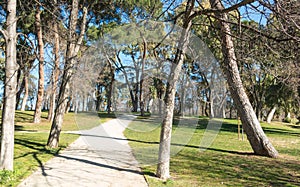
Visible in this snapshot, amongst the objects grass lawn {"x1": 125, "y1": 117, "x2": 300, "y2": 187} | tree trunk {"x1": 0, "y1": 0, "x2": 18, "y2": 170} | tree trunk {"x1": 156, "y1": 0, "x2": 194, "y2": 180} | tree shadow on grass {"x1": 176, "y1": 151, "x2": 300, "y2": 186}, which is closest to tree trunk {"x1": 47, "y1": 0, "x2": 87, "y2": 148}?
grass lawn {"x1": 125, "y1": 117, "x2": 300, "y2": 187}

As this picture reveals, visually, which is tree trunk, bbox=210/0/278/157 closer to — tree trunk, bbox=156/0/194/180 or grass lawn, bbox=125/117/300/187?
grass lawn, bbox=125/117/300/187

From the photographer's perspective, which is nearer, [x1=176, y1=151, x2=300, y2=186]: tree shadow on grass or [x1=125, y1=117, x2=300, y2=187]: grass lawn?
[x1=125, y1=117, x2=300, y2=187]: grass lawn

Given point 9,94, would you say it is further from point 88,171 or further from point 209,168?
point 209,168

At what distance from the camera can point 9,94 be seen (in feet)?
16.5

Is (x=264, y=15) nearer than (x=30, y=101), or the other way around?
(x=264, y=15)

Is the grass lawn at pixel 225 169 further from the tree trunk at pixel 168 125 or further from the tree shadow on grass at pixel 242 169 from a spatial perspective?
the tree trunk at pixel 168 125

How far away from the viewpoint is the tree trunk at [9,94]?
196 inches

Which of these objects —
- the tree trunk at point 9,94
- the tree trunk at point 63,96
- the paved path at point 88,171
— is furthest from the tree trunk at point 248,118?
the tree trunk at point 9,94

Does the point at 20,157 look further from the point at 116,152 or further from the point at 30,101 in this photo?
the point at 30,101

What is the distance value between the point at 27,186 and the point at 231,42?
663 cm

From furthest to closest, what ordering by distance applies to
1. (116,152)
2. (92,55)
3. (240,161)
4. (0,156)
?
(92,55) < (116,152) < (240,161) < (0,156)

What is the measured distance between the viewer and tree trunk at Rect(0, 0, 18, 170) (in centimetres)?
497

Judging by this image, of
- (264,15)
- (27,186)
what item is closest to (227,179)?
(264,15)

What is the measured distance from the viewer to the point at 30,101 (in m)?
54.1
